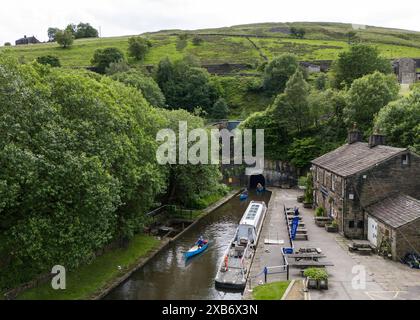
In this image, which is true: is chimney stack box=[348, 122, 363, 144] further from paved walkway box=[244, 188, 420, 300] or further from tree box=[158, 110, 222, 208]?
tree box=[158, 110, 222, 208]

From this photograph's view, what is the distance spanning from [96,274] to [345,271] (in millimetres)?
18003

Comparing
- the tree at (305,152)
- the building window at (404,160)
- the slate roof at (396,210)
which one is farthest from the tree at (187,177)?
the tree at (305,152)

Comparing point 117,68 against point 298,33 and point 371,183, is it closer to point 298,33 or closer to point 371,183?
point 371,183

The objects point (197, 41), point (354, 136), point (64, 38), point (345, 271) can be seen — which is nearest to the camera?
point (345, 271)

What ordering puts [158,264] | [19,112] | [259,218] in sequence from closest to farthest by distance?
1. [19,112]
2. [158,264]
3. [259,218]

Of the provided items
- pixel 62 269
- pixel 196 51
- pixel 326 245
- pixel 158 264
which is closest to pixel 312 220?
pixel 326 245

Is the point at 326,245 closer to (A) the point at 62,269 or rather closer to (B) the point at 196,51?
(A) the point at 62,269

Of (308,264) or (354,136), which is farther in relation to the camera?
(354,136)

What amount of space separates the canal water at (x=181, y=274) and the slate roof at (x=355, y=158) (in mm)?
13384

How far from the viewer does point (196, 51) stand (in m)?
166

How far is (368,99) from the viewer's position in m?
69.3

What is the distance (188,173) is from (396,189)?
2273 cm

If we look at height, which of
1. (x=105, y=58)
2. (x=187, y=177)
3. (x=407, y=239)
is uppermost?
(x=105, y=58)

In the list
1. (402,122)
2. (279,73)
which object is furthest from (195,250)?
Result: (279,73)
